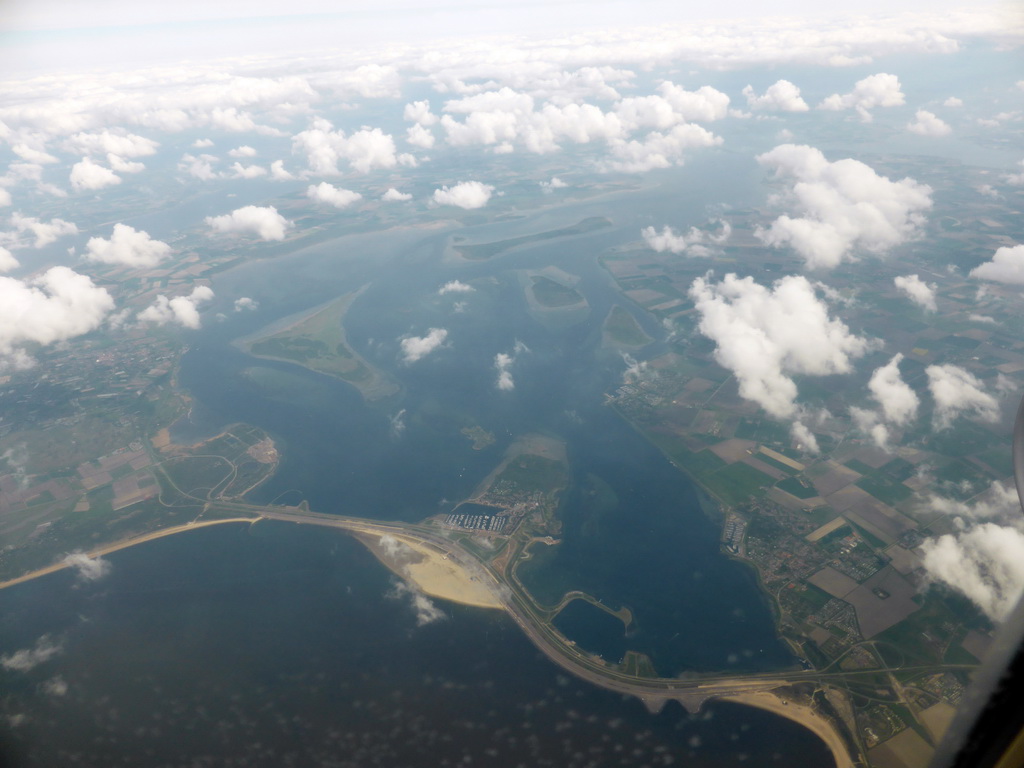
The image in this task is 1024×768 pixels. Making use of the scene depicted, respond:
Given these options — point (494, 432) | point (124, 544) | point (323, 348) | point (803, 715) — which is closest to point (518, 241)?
point (323, 348)

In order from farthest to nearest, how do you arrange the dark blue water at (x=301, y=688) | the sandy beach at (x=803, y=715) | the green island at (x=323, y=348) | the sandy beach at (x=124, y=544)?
1. the green island at (x=323, y=348)
2. the sandy beach at (x=124, y=544)
3. the dark blue water at (x=301, y=688)
4. the sandy beach at (x=803, y=715)

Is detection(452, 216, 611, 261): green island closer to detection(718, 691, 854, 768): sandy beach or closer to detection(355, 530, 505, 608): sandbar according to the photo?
detection(355, 530, 505, 608): sandbar

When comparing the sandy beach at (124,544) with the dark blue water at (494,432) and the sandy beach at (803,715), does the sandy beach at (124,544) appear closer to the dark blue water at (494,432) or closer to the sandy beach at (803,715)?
the dark blue water at (494,432)

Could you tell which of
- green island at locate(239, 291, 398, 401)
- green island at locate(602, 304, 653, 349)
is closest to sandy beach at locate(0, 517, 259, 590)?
green island at locate(239, 291, 398, 401)

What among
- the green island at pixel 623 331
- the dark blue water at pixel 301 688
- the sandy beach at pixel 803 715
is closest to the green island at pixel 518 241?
the green island at pixel 623 331

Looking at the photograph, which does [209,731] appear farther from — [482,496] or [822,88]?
[822,88]

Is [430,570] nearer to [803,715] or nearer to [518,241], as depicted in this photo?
[803,715]
